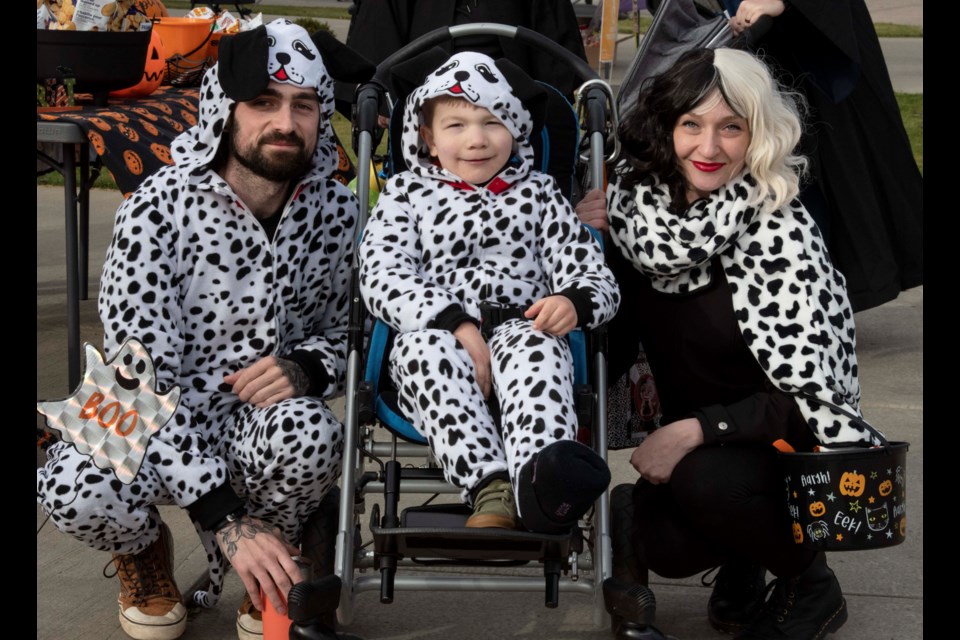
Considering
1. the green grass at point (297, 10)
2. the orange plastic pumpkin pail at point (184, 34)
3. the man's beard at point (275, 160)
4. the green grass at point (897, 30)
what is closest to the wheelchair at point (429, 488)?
the man's beard at point (275, 160)

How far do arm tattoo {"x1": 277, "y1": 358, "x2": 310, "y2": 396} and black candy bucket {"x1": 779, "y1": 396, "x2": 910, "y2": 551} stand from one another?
47.8 inches

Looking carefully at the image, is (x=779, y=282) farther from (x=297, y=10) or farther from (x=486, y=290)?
(x=297, y=10)

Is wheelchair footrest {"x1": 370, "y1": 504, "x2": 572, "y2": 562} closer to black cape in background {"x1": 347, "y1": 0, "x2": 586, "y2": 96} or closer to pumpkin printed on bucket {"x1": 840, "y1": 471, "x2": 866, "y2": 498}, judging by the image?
pumpkin printed on bucket {"x1": 840, "y1": 471, "x2": 866, "y2": 498}

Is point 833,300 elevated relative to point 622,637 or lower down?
elevated

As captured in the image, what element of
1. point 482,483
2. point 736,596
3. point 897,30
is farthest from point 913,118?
point 482,483

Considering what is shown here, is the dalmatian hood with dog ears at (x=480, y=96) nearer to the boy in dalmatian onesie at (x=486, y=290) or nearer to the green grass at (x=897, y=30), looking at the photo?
the boy in dalmatian onesie at (x=486, y=290)

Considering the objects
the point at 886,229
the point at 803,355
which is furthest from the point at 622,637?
the point at 886,229

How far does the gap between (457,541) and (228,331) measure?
901mm

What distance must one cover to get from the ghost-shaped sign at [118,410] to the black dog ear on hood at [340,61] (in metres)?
0.95
